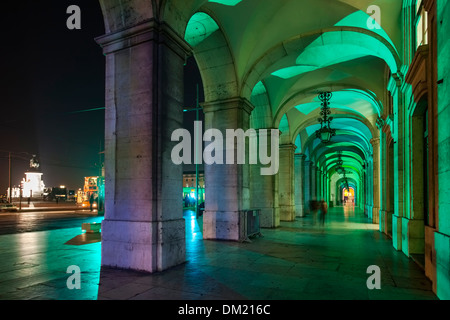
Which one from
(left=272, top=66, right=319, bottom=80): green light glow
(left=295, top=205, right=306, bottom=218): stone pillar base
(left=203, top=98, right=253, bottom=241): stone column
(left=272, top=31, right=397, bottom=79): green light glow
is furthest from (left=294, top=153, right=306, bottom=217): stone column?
(left=203, top=98, right=253, bottom=241): stone column

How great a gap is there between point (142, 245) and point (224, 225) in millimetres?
4700

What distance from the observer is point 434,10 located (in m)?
5.33

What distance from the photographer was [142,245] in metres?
6.22

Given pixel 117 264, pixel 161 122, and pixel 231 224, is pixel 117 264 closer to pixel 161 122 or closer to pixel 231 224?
pixel 161 122

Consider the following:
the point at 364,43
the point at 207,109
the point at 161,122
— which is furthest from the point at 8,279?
Result: the point at 364,43

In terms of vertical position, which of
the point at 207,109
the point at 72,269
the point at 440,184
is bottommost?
the point at 72,269

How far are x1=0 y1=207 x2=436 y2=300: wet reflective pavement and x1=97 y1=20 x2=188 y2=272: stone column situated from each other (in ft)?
1.62

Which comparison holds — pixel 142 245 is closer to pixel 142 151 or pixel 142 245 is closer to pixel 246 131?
pixel 142 151

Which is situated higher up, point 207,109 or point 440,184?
point 207,109

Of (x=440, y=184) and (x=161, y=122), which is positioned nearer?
(x=440, y=184)

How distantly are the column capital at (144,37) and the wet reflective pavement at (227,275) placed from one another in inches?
198
